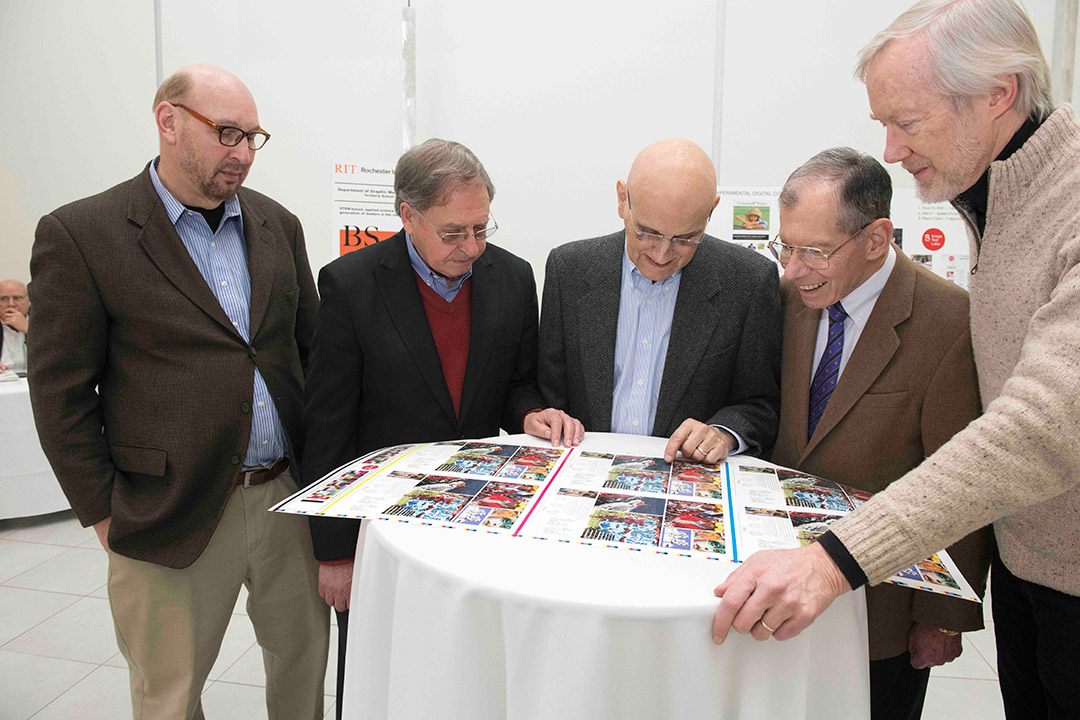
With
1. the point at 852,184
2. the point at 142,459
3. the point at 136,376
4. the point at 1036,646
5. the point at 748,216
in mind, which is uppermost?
the point at 852,184

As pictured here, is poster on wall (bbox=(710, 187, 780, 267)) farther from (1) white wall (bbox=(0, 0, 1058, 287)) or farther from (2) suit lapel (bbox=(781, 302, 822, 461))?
(2) suit lapel (bbox=(781, 302, 822, 461))

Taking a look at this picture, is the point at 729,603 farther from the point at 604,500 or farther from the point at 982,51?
the point at 982,51

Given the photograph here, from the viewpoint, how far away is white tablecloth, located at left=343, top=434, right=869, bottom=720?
3.24 ft

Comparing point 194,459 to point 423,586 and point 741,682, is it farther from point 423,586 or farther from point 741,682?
point 741,682

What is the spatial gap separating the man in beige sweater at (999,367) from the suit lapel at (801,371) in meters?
0.39

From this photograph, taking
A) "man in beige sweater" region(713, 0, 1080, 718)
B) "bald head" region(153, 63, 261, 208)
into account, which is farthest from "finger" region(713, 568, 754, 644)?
"bald head" region(153, 63, 261, 208)

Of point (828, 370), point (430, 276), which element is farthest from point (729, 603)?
point (430, 276)

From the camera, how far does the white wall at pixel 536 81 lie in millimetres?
3889

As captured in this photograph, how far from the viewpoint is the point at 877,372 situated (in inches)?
62.7

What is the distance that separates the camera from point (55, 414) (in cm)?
172

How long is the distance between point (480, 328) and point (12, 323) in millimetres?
4426

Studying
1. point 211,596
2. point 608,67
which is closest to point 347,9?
point 608,67

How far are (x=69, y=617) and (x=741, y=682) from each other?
3526 mm

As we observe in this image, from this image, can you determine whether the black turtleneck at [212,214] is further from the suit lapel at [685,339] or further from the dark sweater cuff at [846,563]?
the dark sweater cuff at [846,563]
